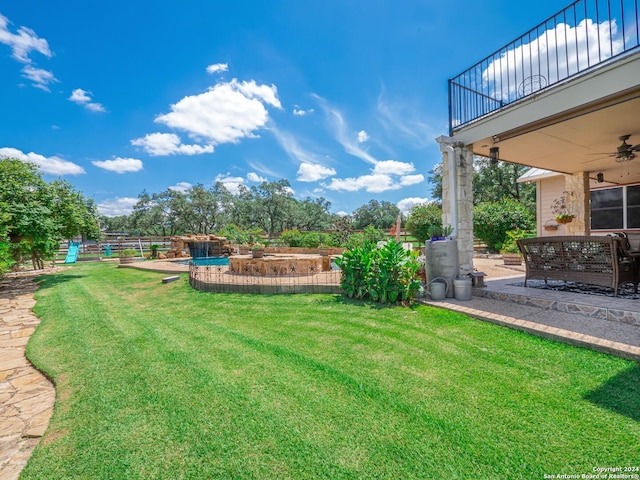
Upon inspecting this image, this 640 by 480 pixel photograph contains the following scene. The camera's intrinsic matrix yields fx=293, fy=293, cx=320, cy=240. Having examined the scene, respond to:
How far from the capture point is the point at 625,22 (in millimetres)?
3830

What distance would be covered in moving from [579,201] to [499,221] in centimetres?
425

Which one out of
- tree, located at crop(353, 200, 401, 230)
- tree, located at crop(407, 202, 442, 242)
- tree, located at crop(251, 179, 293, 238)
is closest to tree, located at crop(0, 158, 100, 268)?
tree, located at crop(407, 202, 442, 242)

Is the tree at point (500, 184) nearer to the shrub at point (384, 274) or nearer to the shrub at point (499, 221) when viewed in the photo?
the shrub at point (499, 221)

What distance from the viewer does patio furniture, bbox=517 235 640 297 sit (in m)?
4.02

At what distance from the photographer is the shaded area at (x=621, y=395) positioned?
1.93 meters

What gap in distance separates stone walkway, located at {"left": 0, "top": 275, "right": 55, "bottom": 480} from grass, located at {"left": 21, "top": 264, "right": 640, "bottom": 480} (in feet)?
0.32

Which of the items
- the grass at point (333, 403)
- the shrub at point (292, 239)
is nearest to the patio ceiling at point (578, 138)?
the grass at point (333, 403)

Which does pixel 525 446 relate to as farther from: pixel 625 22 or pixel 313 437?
pixel 625 22

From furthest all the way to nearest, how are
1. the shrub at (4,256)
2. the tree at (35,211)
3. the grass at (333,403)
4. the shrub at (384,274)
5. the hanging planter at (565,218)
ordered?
the hanging planter at (565,218)
the tree at (35,211)
the shrub at (4,256)
the shrub at (384,274)
the grass at (333,403)

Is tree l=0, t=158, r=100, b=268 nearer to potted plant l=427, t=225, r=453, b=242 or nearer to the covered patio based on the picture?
potted plant l=427, t=225, r=453, b=242

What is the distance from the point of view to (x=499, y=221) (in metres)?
12.6

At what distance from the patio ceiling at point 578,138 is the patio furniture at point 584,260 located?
1.80 m

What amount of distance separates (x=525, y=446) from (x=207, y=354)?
2.74 m

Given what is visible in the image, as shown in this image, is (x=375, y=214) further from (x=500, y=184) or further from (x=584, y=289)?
(x=584, y=289)
